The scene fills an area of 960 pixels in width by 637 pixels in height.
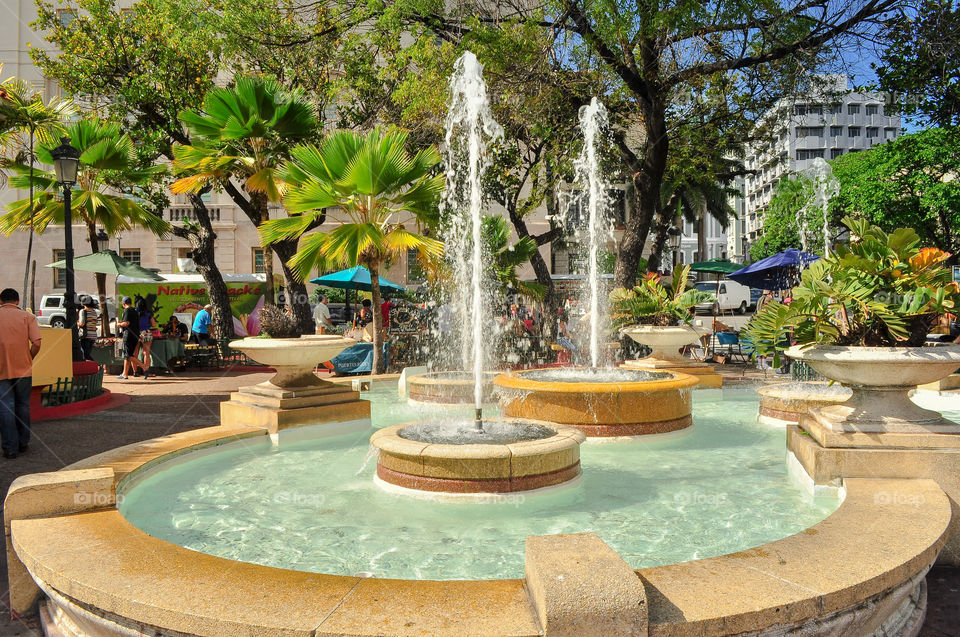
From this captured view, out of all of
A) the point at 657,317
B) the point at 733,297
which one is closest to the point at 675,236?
the point at 733,297

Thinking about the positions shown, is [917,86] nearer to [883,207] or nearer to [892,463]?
[892,463]

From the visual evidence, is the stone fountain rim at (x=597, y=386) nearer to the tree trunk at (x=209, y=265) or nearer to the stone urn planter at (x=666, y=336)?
the stone urn planter at (x=666, y=336)

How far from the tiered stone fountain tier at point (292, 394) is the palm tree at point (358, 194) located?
13.9ft

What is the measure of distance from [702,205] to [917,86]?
28961 mm

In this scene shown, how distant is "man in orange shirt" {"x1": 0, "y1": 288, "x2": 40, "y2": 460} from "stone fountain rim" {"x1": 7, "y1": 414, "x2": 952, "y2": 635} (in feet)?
12.4

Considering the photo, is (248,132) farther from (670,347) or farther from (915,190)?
(915,190)

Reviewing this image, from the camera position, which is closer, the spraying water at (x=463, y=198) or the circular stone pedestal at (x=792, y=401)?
the circular stone pedestal at (x=792, y=401)

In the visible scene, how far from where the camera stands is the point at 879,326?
14.9 ft

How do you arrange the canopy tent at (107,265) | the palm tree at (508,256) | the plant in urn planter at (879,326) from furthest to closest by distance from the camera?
the palm tree at (508,256) < the canopy tent at (107,265) < the plant in urn planter at (879,326)

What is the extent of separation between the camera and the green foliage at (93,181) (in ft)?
50.5

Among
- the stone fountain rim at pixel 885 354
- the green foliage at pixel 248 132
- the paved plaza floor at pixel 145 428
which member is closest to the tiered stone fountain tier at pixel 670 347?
the paved plaza floor at pixel 145 428

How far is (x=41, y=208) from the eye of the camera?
53.7ft

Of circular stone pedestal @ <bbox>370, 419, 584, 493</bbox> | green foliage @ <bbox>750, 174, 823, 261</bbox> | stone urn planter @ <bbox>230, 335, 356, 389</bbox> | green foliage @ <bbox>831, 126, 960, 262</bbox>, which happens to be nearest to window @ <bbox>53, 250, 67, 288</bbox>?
stone urn planter @ <bbox>230, 335, 356, 389</bbox>

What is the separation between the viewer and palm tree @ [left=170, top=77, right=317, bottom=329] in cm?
1320
